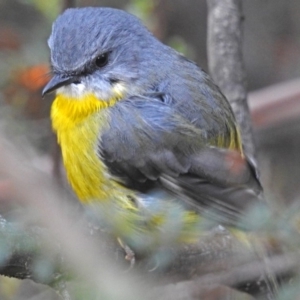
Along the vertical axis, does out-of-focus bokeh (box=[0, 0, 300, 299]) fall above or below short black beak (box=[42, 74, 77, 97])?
below

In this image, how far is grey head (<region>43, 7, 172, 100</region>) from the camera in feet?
10.4

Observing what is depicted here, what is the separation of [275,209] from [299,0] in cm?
435

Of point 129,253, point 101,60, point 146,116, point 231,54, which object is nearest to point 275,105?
point 231,54

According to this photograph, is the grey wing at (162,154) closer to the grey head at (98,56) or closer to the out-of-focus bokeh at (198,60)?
the grey head at (98,56)

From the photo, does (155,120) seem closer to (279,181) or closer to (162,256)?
(162,256)

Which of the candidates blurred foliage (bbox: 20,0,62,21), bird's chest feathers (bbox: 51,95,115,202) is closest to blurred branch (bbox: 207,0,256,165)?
blurred foliage (bbox: 20,0,62,21)

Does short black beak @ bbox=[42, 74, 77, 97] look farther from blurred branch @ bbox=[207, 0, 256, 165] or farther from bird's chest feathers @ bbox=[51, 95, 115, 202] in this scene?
blurred branch @ bbox=[207, 0, 256, 165]

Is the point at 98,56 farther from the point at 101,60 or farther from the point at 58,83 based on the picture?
the point at 58,83

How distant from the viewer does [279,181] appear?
5.31 meters

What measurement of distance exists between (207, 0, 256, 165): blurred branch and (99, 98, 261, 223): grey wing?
729 mm

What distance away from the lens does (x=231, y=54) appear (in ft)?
12.9

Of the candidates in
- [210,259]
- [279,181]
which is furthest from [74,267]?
[279,181]

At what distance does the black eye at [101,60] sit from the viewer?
3217mm

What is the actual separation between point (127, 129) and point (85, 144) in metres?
0.20
